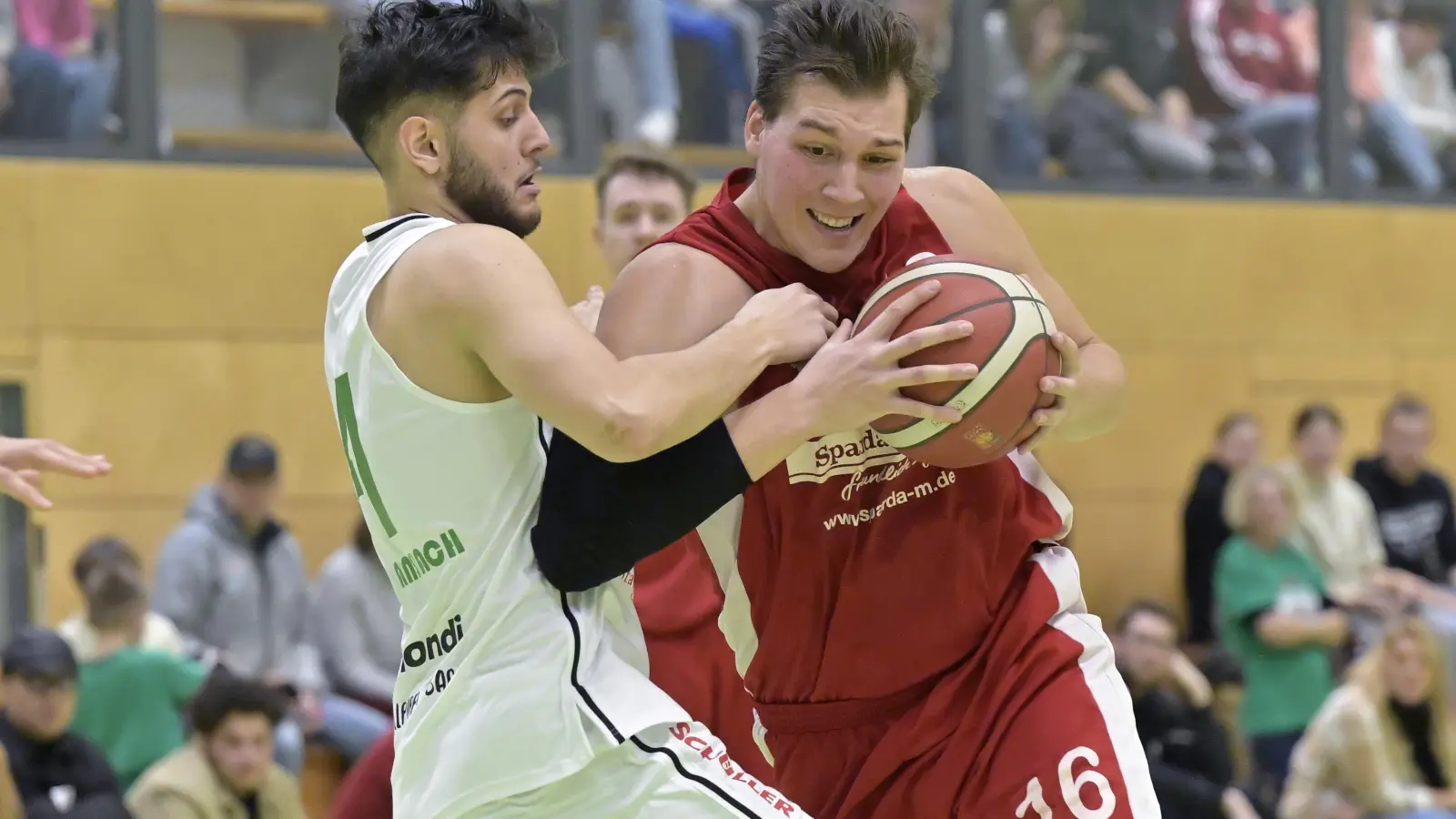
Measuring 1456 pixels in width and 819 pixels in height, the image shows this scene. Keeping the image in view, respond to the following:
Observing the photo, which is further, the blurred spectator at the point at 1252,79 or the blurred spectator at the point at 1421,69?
the blurred spectator at the point at 1421,69

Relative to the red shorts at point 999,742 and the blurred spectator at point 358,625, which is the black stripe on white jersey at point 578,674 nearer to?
the red shorts at point 999,742

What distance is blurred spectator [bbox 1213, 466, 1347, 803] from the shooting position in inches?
373

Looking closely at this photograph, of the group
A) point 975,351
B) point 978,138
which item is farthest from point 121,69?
point 975,351

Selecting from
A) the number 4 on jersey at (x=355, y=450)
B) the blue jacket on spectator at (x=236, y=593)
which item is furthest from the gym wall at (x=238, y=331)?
the number 4 on jersey at (x=355, y=450)

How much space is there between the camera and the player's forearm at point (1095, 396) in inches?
147

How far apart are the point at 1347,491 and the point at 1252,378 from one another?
1.56 metres

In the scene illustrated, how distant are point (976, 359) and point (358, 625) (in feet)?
17.0

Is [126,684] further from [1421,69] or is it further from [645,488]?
[1421,69]

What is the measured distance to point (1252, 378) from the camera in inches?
453

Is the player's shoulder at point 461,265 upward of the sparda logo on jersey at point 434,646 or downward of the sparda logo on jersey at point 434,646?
upward

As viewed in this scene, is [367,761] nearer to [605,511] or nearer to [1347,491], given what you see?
[605,511]

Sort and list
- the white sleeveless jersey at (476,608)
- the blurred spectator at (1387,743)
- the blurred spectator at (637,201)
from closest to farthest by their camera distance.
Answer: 1. the white sleeveless jersey at (476,608)
2. the blurred spectator at (637,201)
3. the blurred spectator at (1387,743)

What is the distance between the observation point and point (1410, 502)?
10367mm

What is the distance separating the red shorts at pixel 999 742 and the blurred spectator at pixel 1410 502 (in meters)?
6.99
